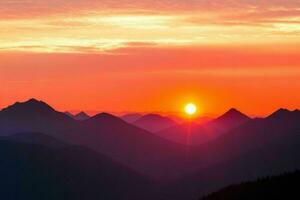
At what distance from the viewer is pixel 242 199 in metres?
96.2

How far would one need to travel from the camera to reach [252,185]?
101 m

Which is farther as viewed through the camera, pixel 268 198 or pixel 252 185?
pixel 252 185

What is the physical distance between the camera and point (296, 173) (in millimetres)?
100562

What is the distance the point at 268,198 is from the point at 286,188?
9.56 ft

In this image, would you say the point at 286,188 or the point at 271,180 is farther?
the point at 271,180

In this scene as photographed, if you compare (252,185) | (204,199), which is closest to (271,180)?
(252,185)

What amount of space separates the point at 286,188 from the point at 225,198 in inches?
344

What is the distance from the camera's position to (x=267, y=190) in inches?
3787

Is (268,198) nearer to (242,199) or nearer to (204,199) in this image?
(242,199)

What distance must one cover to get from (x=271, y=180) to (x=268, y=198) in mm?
7922

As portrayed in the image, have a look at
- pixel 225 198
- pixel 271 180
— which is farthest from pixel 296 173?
pixel 225 198

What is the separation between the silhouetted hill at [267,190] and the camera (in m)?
92.6

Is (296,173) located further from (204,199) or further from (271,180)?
(204,199)

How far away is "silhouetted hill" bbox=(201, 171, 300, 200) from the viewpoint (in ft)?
304
